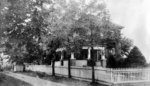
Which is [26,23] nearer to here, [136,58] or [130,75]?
[136,58]

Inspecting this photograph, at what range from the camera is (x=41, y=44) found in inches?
798

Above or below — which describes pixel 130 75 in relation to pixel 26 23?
below

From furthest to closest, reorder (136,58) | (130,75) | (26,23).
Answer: (26,23) < (136,58) < (130,75)

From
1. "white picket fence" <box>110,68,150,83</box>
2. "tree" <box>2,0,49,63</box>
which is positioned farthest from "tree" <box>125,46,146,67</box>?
"tree" <box>2,0,49,63</box>

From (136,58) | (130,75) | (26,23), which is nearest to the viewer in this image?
(130,75)

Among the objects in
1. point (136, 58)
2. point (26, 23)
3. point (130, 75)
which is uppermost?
point (26, 23)

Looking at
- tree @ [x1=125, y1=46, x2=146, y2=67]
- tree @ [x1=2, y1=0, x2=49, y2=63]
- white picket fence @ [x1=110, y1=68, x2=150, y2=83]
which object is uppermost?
tree @ [x1=2, y1=0, x2=49, y2=63]

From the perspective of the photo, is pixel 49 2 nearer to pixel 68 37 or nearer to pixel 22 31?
pixel 22 31

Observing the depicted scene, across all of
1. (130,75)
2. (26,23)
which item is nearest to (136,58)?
(130,75)

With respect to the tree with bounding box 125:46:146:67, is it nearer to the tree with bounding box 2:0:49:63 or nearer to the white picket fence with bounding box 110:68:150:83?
the white picket fence with bounding box 110:68:150:83

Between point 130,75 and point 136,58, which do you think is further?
point 136,58

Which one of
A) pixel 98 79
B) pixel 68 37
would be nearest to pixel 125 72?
pixel 98 79

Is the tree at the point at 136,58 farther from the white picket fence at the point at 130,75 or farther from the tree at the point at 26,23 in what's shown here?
the tree at the point at 26,23

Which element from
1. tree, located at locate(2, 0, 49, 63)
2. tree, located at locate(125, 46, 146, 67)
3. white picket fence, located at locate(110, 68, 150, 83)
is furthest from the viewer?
tree, located at locate(125, 46, 146, 67)
